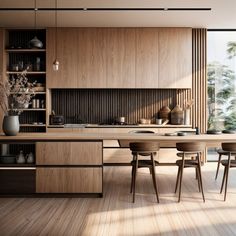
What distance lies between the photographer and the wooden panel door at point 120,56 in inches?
307

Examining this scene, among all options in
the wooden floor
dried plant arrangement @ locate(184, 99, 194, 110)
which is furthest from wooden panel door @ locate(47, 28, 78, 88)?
the wooden floor

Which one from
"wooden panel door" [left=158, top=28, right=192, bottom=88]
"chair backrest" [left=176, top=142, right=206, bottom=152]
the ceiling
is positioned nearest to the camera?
"chair backrest" [left=176, top=142, right=206, bottom=152]

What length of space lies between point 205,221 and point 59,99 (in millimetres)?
5036

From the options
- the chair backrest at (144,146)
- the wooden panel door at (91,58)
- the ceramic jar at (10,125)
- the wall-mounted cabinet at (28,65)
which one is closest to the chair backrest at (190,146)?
the chair backrest at (144,146)

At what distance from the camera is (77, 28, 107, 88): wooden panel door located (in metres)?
7.79

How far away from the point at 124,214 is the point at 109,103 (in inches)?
167

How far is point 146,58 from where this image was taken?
307 inches

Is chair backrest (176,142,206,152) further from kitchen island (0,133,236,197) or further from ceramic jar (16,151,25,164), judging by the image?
ceramic jar (16,151,25,164)

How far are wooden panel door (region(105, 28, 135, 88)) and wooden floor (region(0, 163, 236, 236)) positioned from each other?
278cm

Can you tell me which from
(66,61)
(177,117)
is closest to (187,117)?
(177,117)

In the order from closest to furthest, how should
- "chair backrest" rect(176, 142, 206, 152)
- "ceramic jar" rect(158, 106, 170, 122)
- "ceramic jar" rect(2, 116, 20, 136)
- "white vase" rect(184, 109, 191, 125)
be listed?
"chair backrest" rect(176, 142, 206, 152) → "ceramic jar" rect(2, 116, 20, 136) → "white vase" rect(184, 109, 191, 125) → "ceramic jar" rect(158, 106, 170, 122)

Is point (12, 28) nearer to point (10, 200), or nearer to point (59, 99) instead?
Answer: point (59, 99)

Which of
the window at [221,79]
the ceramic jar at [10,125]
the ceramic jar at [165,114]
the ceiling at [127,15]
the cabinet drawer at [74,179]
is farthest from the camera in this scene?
the window at [221,79]

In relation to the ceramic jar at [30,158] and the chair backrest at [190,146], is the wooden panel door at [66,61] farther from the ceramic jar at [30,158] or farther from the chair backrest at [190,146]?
the chair backrest at [190,146]
